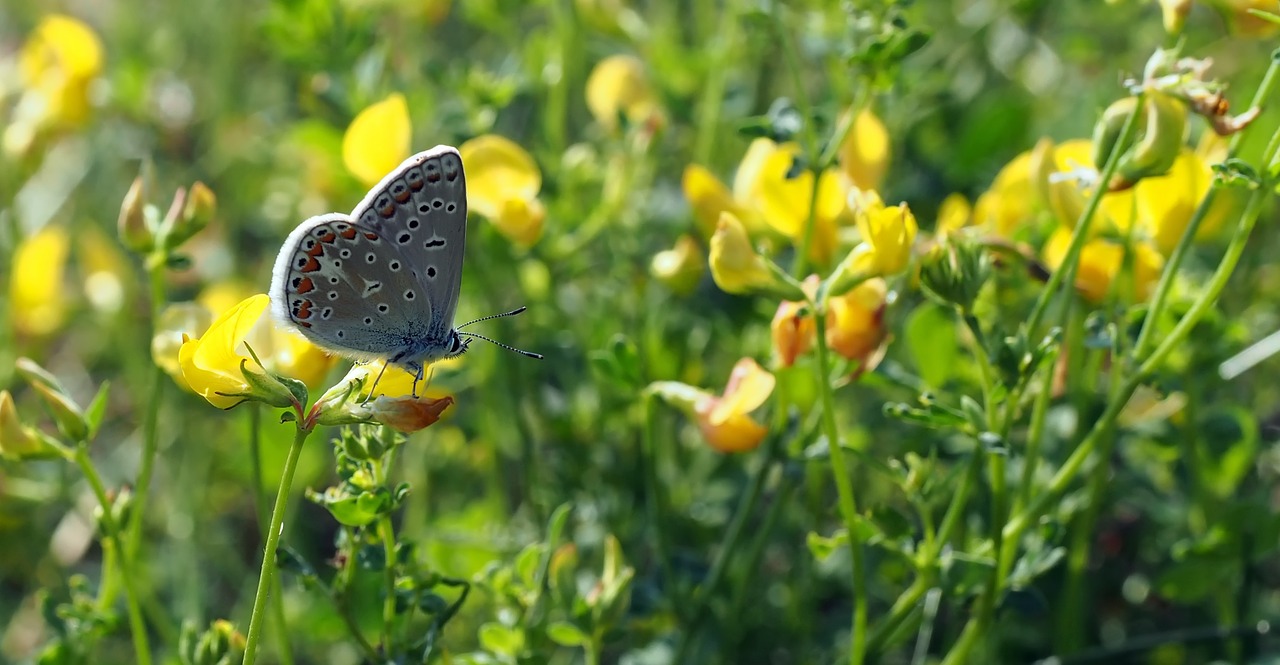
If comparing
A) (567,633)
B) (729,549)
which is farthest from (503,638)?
(729,549)

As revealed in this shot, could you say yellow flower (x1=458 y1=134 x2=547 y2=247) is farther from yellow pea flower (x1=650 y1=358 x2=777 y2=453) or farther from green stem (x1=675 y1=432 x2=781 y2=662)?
green stem (x1=675 y1=432 x2=781 y2=662)

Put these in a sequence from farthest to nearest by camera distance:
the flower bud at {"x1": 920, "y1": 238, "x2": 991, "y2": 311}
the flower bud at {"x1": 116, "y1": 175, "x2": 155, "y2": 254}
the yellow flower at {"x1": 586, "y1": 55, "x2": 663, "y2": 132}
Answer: the yellow flower at {"x1": 586, "y1": 55, "x2": 663, "y2": 132} → the flower bud at {"x1": 116, "y1": 175, "x2": 155, "y2": 254} → the flower bud at {"x1": 920, "y1": 238, "x2": 991, "y2": 311}

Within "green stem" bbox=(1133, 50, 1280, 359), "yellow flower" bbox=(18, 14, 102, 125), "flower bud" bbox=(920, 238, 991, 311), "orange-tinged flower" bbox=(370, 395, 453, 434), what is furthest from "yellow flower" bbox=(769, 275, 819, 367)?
"yellow flower" bbox=(18, 14, 102, 125)

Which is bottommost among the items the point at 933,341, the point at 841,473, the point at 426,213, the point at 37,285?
the point at 37,285

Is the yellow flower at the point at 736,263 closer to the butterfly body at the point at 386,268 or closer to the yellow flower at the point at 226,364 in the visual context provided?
the butterfly body at the point at 386,268

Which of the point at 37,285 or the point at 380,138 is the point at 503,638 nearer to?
the point at 380,138

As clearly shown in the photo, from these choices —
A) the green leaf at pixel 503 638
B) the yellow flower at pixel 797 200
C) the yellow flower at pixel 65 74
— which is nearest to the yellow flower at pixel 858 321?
the yellow flower at pixel 797 200

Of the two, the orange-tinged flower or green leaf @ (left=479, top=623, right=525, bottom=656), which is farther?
green leaf @ (left=479, top=623, right=525, bottom=656)
